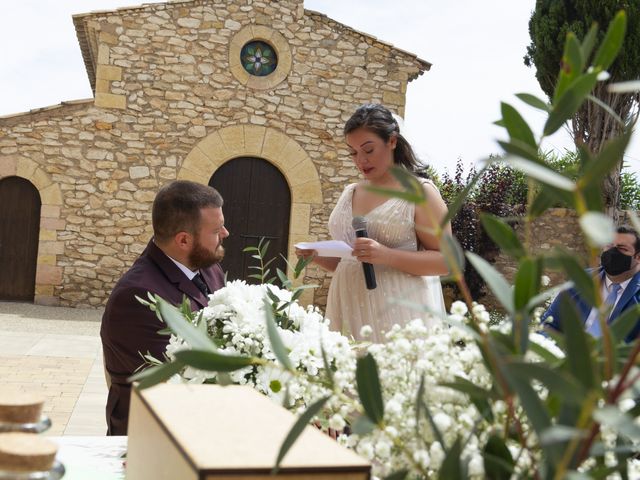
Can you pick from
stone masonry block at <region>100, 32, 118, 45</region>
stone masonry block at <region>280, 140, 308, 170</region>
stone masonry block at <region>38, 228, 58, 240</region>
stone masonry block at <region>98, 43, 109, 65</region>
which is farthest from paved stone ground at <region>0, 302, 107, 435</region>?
stone masonry block at <region>100, 32, 118, 45</region>

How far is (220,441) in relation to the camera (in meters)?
0.73

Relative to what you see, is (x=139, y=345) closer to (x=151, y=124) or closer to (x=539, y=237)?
(x=151, y=124)

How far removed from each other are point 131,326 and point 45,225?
33.7 ft

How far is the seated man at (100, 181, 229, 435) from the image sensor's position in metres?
2.52

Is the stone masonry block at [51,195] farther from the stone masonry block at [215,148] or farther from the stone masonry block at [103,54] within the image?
the stone masonry block at [215,148]

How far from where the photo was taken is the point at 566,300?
0.49 meters

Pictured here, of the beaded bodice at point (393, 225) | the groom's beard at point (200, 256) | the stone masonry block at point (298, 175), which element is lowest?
the stone masonry block at point (298, 175)

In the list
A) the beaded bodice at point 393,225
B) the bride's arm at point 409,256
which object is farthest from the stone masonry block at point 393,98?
the bride's arm at point 409,256

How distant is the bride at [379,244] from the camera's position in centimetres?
316

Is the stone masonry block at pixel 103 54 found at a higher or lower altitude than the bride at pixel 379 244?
higher

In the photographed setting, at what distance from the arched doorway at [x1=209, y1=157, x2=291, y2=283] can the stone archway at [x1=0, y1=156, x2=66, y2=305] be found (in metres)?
2.45

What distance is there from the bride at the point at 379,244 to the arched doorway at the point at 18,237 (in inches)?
390

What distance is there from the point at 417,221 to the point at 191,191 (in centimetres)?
96

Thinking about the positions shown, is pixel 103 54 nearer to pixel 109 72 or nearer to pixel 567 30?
pixel 109 72
